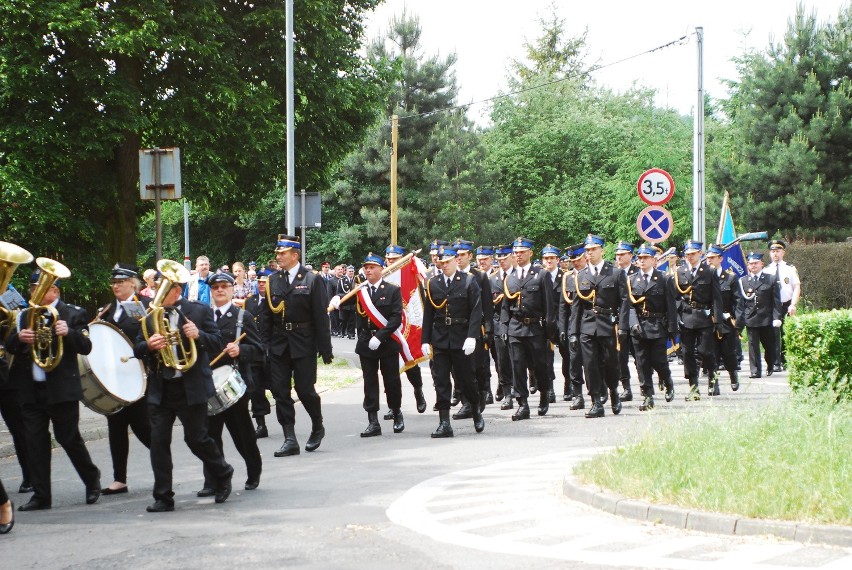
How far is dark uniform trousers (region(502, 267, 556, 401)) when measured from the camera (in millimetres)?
14711

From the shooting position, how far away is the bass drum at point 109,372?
9.72 meters

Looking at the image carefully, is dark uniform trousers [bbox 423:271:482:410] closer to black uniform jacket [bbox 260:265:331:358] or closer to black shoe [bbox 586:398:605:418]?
black uniform jacket [bbox 260:265:331:358]

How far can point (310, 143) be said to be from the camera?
90.9 feet

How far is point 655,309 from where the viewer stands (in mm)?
15445

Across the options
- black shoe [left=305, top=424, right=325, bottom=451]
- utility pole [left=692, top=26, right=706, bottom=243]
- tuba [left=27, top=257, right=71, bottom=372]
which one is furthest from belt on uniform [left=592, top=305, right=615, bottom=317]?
utility pole [left=692, top=26, right=706, bottom=243]

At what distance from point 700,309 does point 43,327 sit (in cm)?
1035

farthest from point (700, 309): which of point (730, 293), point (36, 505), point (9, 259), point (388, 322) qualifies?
point (9, 259)

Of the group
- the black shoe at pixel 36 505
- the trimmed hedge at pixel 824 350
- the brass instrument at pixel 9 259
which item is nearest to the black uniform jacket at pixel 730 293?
the trimmed hedge at pixel 824 350

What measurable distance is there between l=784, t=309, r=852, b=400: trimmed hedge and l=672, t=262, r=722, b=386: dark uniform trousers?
389 cm

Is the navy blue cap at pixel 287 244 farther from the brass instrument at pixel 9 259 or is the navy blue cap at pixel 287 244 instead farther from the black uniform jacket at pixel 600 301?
the black uniform jacket at pixel 600 301

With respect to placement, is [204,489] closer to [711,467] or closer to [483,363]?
[711,467]

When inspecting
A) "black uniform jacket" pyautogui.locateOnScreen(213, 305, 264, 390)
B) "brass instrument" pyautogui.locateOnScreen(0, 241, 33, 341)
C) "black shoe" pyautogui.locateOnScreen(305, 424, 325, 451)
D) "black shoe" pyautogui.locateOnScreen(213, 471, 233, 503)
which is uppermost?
"brass instrument" pyautogui.locateOnScreen(0, 241, 33, 341)

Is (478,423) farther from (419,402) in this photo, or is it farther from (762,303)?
(762,303)

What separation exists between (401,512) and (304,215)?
603 inches
